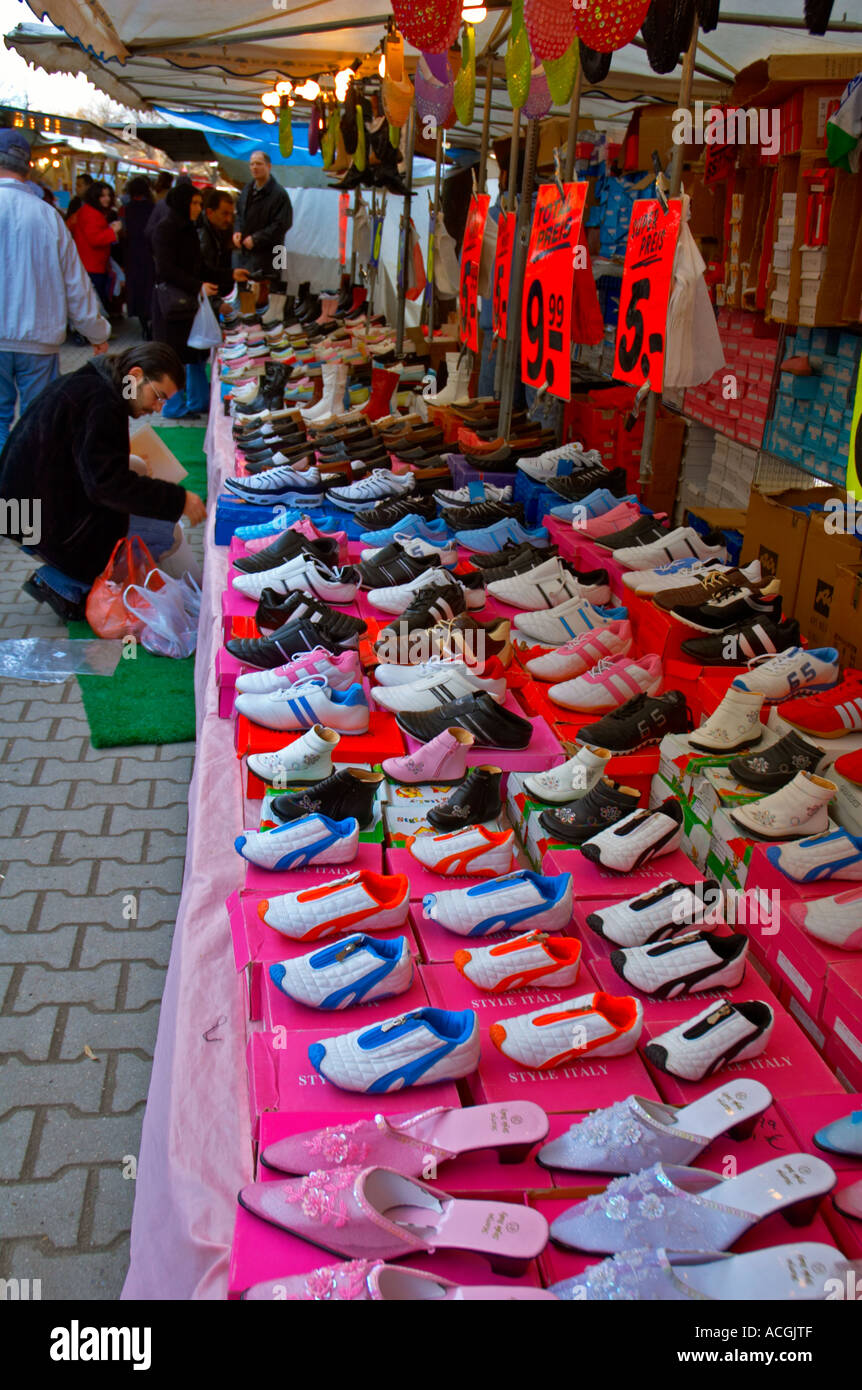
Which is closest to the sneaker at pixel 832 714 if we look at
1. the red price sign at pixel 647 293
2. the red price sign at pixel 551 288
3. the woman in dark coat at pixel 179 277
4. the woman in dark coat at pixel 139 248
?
the red price sign at pixel 647 293

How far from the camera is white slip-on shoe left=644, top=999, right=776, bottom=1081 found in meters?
1.55

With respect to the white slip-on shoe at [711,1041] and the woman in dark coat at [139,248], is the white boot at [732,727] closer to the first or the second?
the white slip-on shoe at [711,1041]

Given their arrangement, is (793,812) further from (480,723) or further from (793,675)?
(480,723)

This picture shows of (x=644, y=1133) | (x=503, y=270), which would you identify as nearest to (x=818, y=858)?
(x=644, y=1133)

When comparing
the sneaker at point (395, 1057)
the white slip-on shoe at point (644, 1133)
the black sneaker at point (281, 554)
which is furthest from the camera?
the black sneaker at point (281, 554)

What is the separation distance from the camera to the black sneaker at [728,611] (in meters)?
2.76

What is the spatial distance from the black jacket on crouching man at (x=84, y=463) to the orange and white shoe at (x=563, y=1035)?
328 centimetres

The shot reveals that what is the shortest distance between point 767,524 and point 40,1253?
8.65 feet

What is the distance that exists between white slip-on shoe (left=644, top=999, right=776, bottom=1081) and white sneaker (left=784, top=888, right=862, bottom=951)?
225 mm

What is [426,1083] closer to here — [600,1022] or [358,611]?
[600,1022]

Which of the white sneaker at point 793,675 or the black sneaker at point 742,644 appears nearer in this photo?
the white sneaker at point 793,675

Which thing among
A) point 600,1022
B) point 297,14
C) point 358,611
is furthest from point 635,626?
point 297,14

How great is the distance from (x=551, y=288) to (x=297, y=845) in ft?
7.63

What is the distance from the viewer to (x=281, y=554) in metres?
3.37
